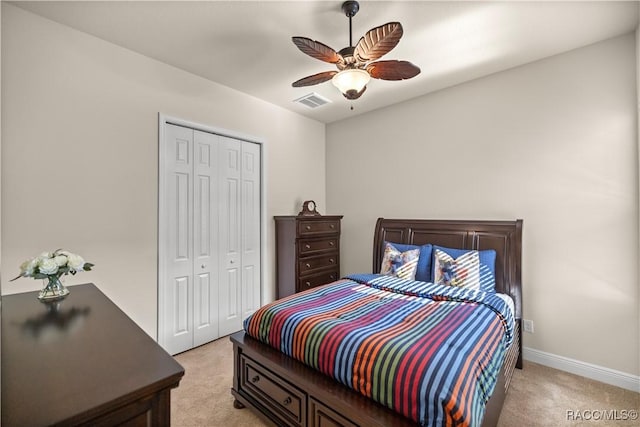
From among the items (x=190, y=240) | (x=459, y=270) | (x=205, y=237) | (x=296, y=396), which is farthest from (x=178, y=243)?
(x=459, y=270)

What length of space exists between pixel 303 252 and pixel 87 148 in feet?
7.50

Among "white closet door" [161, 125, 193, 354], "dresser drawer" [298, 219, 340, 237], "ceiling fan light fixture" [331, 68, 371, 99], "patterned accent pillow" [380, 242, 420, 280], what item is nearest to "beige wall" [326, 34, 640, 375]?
"patterned accent pillow" [380, 242, 420, 280]

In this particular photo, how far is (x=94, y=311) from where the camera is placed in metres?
1.42

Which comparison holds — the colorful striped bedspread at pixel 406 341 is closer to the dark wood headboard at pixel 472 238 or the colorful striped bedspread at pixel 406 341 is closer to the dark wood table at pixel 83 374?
the dark wood headboard at pixel 472 238

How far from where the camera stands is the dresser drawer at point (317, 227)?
11.6 ft

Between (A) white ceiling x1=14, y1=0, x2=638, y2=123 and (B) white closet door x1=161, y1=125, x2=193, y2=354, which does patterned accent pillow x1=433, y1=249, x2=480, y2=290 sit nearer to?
(A) white ceiling x1=14, y1=0, x2=638, y2=123

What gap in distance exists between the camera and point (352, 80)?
6.51 ft

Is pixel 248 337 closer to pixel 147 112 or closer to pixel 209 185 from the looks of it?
pixel 209 185

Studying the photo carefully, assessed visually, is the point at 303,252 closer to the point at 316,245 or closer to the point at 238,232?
the point at 316,245

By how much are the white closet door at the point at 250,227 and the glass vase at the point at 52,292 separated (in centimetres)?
187

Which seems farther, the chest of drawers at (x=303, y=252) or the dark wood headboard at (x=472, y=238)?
the chest of drawers at (x=303, y=252)

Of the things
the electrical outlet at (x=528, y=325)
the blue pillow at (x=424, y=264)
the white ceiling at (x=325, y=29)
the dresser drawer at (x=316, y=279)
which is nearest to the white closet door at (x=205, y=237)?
the white ceiling at (x=325, y=29)

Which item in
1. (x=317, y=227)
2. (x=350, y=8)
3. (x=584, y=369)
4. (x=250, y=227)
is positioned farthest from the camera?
(x=317, y=227)

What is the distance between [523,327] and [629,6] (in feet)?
8.56
